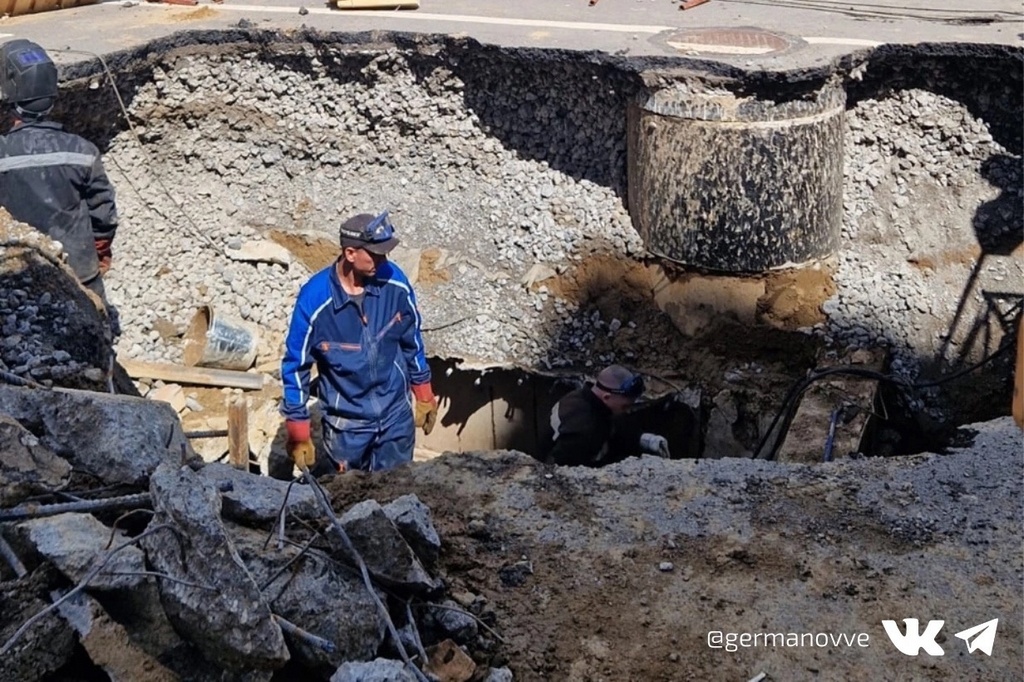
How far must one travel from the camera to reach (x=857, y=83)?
26.9ft

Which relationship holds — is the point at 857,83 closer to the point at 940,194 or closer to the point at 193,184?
the point at 940,194

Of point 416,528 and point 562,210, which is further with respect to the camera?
point 562,210

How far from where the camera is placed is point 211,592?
10.8 ft

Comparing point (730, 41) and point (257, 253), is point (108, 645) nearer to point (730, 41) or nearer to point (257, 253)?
point (257, 253)

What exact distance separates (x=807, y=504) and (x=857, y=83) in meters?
4.46

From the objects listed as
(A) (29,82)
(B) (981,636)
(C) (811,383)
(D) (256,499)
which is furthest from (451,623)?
(A) (29,82)

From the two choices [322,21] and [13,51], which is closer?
[13,51]

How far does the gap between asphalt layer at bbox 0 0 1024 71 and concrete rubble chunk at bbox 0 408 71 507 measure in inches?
Answer: 191

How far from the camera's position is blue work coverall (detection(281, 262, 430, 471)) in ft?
18.8

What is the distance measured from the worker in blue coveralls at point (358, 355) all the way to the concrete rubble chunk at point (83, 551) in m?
2.27

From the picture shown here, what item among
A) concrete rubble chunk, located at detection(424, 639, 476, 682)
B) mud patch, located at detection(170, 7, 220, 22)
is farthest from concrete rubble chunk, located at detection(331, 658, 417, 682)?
mud patch, located at detection(170, 7, 220, 22)

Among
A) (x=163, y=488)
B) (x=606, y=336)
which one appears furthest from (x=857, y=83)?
(x=163, y=488)

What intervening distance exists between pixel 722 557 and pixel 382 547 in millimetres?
1342

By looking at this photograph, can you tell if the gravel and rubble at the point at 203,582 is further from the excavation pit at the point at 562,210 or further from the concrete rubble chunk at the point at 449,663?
the excavation pit at the point at 562,210
